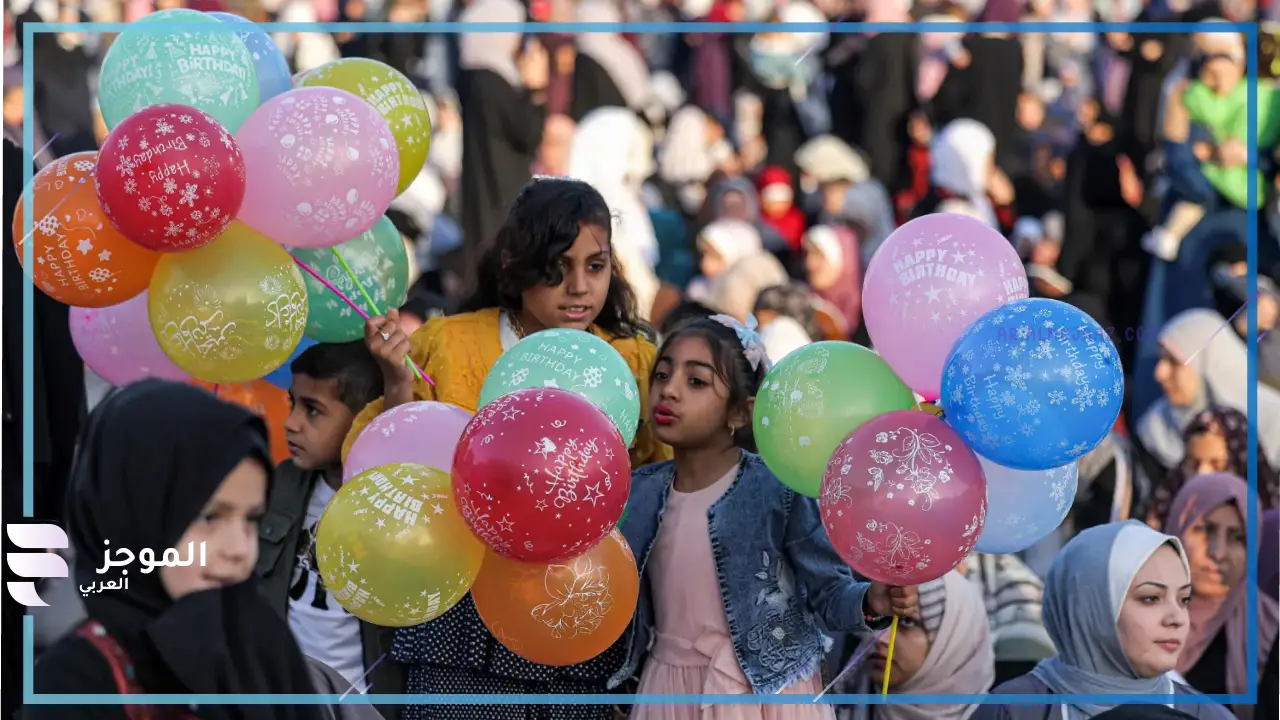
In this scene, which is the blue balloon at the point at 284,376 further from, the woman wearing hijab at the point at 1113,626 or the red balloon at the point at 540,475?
the woman wearing hijab at the point at 1113,626

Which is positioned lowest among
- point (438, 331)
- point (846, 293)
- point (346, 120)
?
point (846, 293)

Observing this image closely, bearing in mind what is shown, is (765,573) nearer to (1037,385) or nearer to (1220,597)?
(1037,385)

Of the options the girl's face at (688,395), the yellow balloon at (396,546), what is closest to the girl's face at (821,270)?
the girl's face at (688,395)

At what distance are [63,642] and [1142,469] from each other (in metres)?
3.82

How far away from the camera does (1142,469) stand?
5.60m

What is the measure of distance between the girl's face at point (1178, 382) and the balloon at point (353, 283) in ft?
10.1

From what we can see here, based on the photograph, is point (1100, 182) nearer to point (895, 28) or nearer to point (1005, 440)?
point (895, 28)

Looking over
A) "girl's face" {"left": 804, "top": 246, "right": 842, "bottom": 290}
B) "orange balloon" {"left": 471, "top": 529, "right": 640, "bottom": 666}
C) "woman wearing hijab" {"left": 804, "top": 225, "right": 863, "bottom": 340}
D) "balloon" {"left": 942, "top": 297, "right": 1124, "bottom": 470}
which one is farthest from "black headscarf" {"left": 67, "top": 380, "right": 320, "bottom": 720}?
"girl's face" {"left": 804, "top": 246, "right": 842, "bottom": 290}

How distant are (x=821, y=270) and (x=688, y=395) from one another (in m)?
3.95

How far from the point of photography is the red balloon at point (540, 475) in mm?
3012

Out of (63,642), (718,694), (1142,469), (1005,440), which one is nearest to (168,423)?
(63,642)

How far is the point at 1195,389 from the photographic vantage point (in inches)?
226

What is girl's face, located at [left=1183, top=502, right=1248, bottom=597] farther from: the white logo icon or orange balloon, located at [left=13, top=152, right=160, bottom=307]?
the white logo icon

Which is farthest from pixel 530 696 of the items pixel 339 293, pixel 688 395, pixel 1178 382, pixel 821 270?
pixel 821 270
